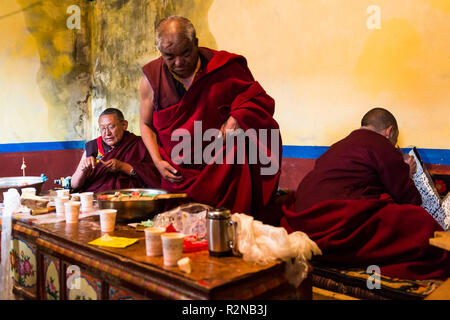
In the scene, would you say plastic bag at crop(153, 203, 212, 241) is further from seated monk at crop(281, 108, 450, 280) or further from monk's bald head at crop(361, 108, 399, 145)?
monk's bald head at crop(361, 108, 399, 145)

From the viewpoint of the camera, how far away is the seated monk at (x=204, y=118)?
2182 mm

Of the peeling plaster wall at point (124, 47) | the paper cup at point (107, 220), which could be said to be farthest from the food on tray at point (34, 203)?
the peeling plaster wall at point (124, 47)

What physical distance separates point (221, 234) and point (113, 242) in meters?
0.43

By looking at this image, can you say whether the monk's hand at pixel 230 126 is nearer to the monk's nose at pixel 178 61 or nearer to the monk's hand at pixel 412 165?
the monk's nose at pixel 178 61

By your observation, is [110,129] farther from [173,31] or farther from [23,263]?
[23,263]

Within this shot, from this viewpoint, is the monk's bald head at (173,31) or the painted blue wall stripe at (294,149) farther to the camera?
the painted blue wall stripe at (294,149)

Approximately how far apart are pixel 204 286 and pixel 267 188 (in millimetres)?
1247

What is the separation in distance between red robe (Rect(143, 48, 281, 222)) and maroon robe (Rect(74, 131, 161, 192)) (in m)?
0.39

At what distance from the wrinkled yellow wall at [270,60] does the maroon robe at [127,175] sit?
1389 mm

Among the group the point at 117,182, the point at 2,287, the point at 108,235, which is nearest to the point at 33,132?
the point at 117,182

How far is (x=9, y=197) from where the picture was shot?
2.13 metres

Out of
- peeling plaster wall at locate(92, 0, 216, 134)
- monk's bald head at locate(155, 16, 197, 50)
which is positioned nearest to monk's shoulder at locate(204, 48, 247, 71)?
monk's bald head at locate(155, 16, 197, 50)

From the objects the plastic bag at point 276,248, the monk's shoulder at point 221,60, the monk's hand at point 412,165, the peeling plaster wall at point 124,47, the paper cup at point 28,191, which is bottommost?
the plastic bag at point 276,248

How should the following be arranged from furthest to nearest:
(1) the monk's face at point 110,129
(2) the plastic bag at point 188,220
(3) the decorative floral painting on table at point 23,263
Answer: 1. (1) the monk's face at point 110,129
2. (3) the decorative floral painting on table at point 23,263
3. (2) the plastic bag at point 188,220
